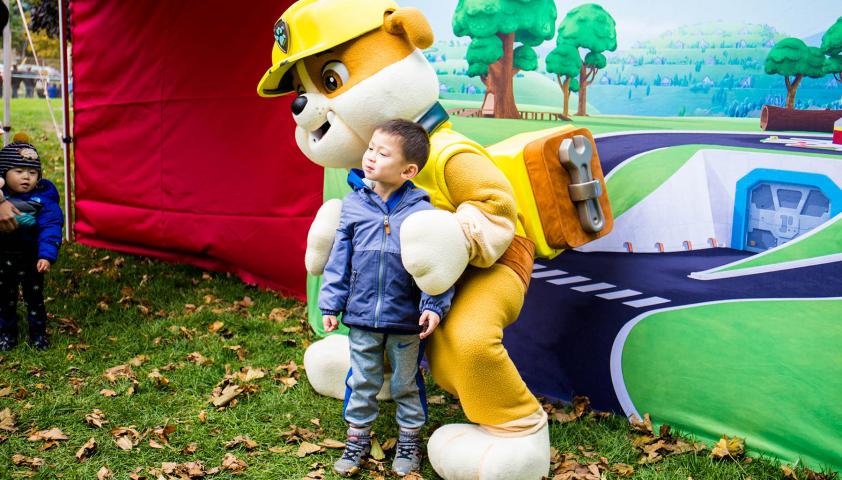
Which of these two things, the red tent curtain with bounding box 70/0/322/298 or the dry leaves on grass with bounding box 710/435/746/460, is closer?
the dry leaves on grass with bounding box 710/435/746/460

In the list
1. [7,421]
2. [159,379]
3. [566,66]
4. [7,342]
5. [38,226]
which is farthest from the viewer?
[7,342]

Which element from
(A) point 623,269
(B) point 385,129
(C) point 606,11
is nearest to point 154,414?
(B) point 385,129

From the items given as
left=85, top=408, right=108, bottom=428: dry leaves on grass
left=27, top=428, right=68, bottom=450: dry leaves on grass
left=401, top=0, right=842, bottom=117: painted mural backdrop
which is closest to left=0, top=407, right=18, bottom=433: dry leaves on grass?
left=27, top=428, right=68, bottom=450: dry leaves on grass

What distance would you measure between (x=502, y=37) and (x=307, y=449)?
95.4 inches

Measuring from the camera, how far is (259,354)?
4.89 meters

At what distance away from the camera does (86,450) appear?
3.57 meters

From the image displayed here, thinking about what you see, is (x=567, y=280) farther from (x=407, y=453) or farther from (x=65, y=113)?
(x=65, y=113)

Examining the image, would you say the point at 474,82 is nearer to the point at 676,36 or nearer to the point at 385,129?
the point at 676,36

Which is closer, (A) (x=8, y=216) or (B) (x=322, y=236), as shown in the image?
(B) (x=322, y=236)

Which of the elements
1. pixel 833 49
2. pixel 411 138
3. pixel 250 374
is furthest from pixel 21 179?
pixel 833 49

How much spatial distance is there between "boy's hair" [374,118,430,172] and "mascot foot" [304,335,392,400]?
54.5 inches

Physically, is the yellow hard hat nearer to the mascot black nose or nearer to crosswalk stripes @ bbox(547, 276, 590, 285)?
the mascot black nose

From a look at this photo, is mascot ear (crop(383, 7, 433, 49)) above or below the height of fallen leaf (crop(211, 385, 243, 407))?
above

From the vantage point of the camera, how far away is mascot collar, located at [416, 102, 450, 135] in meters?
3.43
